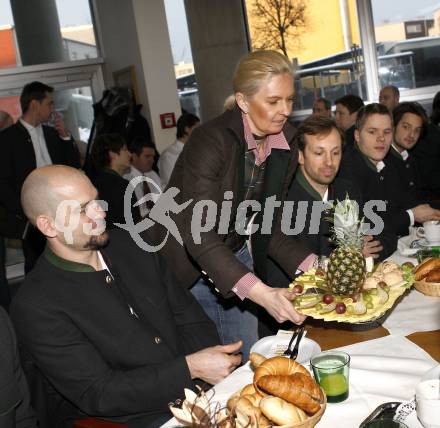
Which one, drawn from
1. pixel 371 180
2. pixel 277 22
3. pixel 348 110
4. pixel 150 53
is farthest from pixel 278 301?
pixel 277 22

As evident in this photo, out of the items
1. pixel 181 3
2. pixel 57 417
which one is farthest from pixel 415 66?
pixel 57 417

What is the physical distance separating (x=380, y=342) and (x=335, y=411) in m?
0.40

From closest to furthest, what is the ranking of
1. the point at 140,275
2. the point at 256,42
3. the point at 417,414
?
the point at 417,414
the point at 140,275
the point at 256,42

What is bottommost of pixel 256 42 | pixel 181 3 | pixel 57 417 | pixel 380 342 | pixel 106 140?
pixel 57 417

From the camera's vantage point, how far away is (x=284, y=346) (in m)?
1.87

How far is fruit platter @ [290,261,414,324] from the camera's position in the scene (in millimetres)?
1885

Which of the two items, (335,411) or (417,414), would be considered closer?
(417,414)

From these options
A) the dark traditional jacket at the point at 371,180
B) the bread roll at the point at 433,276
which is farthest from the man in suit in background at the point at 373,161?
the bread roll at the point at 433,276

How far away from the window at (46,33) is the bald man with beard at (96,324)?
569 centimetres

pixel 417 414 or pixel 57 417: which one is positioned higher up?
pixel 417 414

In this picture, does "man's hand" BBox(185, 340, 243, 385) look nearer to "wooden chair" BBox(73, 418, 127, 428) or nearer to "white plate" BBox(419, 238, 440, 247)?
"wooden chair" BBox(73, 418, 127, 428)

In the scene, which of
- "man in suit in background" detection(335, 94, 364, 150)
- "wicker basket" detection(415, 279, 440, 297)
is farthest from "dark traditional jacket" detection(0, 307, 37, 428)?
"man in suit in background" detection(335, 94, 364, 150)

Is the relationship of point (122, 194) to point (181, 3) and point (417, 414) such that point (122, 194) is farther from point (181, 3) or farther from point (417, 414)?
point (181, 3)

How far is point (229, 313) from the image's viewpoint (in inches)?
108
